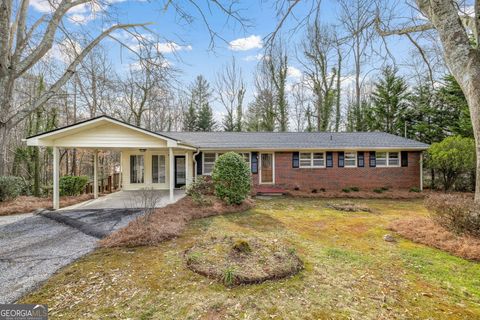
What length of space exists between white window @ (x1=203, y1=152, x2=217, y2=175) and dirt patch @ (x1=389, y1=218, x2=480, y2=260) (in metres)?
9.52

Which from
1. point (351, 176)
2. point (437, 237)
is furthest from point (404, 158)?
point (437, 237)

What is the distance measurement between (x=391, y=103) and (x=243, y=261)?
2351 cm

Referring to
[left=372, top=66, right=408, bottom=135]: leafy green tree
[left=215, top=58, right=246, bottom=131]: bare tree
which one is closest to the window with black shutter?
[left=372, top=66, right=408, bottom=135]: leafy green tree

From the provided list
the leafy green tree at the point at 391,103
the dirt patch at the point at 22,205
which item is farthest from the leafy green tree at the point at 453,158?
the dirt patch at the point at 22,205

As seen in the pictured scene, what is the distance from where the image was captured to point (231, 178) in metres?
8.77

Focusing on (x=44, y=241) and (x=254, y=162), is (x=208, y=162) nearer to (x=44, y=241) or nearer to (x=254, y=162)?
(x=254, y=162)

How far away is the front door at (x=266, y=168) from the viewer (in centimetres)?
1373

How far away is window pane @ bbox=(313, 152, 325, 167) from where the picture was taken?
1388cm

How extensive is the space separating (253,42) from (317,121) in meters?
20.0

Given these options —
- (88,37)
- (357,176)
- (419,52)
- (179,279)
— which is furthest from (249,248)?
(357,176)

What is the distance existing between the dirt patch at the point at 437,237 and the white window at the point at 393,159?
8390 mm

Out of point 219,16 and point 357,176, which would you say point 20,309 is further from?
point 357,176

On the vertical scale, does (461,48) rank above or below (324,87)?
below

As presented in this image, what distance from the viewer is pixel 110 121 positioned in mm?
8242
